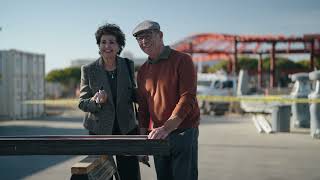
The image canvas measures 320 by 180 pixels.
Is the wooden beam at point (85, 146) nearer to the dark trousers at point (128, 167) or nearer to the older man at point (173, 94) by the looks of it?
the older man at point (173, 94)

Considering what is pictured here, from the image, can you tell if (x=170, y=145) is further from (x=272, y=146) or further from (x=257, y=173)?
(x=272, y=146)

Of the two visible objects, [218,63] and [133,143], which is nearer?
[133,143]

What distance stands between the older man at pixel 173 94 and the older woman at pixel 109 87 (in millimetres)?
452

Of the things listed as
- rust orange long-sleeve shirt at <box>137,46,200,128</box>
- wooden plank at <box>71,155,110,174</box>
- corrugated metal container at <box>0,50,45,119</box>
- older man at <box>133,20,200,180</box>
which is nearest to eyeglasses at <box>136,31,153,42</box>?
older man at <box>133,20,200,180</box>

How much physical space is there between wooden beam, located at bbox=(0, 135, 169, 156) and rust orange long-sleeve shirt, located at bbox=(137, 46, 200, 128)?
0.95 feet

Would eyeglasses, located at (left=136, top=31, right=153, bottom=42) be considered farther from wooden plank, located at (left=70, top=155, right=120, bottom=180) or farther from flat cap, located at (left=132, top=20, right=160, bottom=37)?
wooden plank, located at (left=70, top=155, right=120, bottom=180)

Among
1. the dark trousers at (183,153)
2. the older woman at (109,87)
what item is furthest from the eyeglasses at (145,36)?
the dark trousers at (183,153)

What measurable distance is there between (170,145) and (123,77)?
88cm

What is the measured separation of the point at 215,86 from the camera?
2577 centimetres

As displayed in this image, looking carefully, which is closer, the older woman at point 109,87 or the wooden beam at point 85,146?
the wooden beam at point 85,146

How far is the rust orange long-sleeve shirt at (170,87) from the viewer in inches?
131

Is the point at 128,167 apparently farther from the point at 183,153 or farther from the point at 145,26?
the point at 145,26

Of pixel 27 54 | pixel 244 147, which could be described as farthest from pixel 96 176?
pixel 27 54

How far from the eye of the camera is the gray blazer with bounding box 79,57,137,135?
3.95 meters
